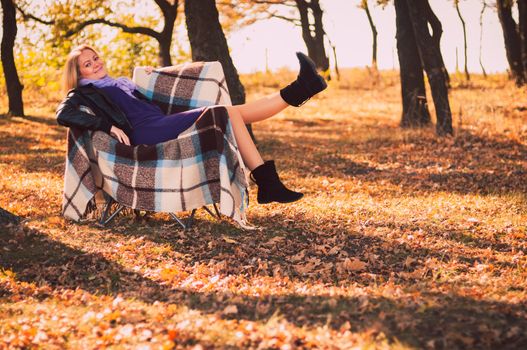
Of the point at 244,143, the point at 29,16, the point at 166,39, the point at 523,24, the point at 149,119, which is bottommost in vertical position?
the point at 244,143

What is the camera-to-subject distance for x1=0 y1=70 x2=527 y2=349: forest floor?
3.54 m

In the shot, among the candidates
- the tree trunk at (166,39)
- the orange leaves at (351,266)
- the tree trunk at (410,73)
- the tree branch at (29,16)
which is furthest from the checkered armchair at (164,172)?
the tree branch at (29,16)

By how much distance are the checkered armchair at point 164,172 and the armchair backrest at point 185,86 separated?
88cm

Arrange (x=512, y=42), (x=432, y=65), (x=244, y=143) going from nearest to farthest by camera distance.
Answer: (x=244, y=143) < (x=432, y=65) < (x=512, y=42)

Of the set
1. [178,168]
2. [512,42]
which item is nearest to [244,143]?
[178,168]

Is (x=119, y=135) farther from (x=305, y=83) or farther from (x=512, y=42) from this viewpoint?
(x=512, y=42)

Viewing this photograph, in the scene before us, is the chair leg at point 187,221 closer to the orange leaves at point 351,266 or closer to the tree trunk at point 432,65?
the orange leaves at point 351,266

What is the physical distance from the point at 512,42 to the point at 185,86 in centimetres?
1401

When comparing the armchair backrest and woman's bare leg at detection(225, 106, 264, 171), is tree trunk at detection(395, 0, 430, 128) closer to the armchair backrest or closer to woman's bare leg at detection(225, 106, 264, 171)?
the armchair backrest

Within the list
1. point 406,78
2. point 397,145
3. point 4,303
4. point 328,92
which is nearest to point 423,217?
point 4,303

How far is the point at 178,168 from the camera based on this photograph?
5.55 meters

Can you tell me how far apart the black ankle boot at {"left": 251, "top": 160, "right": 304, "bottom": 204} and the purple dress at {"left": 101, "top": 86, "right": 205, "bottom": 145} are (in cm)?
80

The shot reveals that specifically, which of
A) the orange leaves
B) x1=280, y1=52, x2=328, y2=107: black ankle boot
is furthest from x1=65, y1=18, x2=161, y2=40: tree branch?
the orange leaves

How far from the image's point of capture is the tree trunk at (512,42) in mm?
17031
